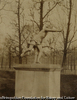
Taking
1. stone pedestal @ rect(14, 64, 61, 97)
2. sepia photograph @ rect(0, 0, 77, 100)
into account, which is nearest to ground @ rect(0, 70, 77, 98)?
sepia photograph @ rect(0, 0, 77, 100)

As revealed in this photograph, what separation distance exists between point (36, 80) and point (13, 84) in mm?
1502

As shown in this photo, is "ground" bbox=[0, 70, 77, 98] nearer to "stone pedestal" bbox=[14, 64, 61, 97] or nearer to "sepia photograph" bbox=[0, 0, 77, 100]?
"sepia photograph" bbox=[0, 0, 77, 100]

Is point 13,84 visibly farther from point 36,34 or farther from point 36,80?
point 36,34

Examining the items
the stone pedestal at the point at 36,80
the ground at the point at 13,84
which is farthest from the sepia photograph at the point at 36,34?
the stone pedestal at the point at 36,80

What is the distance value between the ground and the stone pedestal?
1156 millimetres

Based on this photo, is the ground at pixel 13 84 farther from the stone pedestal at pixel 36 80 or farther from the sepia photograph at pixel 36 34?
the stone pedestal at pixel 36 80

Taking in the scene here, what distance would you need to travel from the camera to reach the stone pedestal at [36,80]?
4.70 meters

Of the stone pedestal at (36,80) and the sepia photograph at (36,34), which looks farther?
the sepia photograph at (36,34)

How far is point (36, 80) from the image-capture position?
4742 mm

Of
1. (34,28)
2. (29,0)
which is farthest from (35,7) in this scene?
(34,28)

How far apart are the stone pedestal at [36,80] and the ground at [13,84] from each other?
3.79ft

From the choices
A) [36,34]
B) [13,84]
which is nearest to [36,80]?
[13,84]

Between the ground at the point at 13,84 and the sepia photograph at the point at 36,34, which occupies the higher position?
the sepia photograph at the point at 36,34

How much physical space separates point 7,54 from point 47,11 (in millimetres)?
2040
